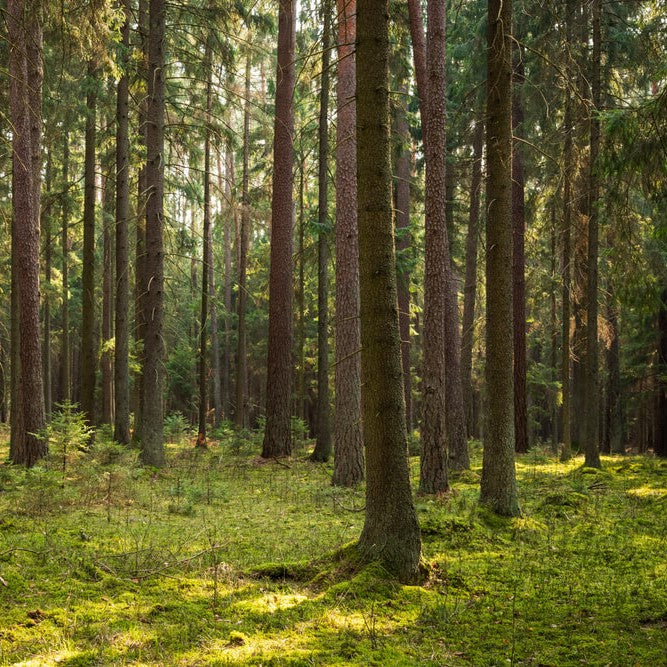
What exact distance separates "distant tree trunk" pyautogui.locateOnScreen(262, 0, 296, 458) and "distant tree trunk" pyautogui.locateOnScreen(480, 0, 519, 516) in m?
7.64

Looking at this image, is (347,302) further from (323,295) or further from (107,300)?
(107,300)

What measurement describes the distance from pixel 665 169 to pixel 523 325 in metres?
10.1

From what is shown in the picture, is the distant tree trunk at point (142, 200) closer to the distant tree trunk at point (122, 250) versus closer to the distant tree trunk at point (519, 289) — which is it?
the distant tree trunk at point (122, 250)

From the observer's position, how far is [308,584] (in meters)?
5.52

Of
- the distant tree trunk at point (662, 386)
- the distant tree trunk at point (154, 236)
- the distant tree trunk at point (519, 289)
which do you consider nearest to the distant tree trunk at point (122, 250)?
the distant tree trunk at point (154, 236)

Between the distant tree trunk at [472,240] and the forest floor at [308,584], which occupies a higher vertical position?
the distant tree trunk at [472,240]

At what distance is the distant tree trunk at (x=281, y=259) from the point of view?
15.3m

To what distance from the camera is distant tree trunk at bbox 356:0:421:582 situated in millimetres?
5500

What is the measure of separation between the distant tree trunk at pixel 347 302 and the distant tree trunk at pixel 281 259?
3.47m

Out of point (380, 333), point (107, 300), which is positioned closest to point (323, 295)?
point (107, 300)

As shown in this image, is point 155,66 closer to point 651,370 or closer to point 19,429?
point 19,429

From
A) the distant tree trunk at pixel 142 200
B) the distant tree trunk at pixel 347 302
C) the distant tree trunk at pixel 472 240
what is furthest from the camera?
the distant tree trunk at pixel 472 240

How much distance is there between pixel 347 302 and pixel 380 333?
21.8 ft

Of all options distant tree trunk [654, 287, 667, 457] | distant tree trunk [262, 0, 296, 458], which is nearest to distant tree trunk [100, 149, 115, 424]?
distant tree trunk [262, 0, 296, 458]
